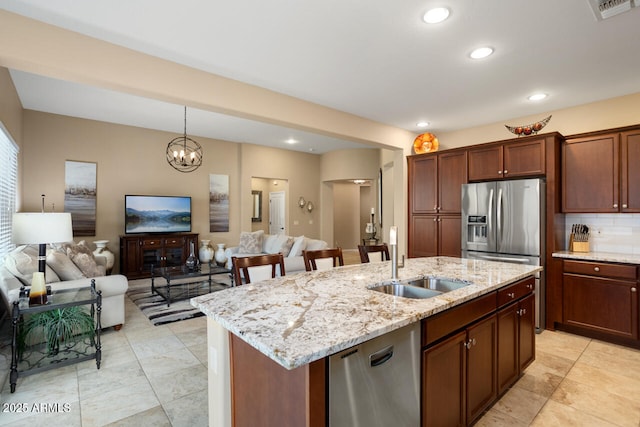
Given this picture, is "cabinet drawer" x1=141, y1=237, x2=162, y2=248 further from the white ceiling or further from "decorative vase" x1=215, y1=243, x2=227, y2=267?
the white ceiling

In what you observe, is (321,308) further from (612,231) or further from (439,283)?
(612,231)

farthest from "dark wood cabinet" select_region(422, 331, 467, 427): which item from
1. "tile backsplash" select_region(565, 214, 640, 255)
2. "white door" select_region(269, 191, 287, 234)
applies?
"white door" select_region(269, 191, 287, 234)

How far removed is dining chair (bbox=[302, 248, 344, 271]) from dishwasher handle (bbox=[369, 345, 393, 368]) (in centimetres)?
144

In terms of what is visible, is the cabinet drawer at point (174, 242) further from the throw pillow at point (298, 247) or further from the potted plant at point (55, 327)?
the potted plant at point (55, 327)

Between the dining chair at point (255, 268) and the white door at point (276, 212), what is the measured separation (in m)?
6.25

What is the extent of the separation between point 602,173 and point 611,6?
7.11ft

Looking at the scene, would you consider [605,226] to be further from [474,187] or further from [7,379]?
[7,379]

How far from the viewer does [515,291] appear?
2.34 m

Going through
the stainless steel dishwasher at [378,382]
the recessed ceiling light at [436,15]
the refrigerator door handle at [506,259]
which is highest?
the recessed ceiling light at [436,15]

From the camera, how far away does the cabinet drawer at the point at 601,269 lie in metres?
3.16

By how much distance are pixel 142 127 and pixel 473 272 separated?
6.67 meters

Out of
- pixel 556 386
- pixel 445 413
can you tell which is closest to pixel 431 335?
pixel 445 413

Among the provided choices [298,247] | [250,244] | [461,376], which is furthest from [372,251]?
[250,244]

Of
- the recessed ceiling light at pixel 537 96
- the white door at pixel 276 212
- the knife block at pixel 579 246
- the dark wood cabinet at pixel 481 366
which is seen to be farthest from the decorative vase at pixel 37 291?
the white door at pixel 276 212
